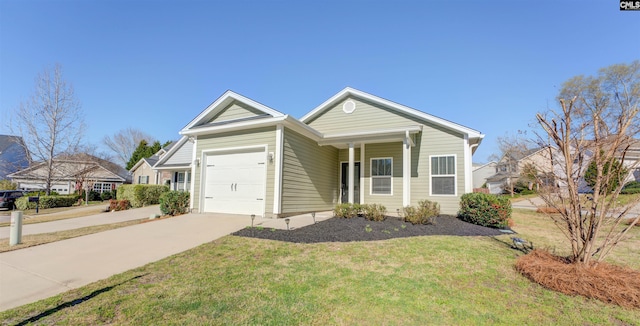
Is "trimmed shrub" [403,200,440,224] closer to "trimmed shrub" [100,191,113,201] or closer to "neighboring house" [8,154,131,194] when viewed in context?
"neighboring house" [8,154,131,194]

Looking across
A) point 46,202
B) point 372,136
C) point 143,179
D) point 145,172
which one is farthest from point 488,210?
point 143,179

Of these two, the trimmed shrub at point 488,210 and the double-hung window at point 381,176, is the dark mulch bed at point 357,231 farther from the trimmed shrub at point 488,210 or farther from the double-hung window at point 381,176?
the double-hung window at point 381,176

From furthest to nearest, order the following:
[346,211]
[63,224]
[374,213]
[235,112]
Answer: [235,112] < [63,224] < [346,211] < [374,213]

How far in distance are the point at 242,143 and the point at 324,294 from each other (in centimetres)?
728

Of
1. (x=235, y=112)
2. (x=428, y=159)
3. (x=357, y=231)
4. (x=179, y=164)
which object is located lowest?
(x=357, y=231)

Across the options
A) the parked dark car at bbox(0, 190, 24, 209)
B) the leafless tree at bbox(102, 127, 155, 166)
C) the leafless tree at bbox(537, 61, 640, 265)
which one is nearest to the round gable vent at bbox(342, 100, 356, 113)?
the leafless tree at bbox(537, 61, 640, 265)

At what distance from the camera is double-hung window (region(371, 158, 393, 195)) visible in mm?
11422

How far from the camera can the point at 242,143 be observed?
9.71m

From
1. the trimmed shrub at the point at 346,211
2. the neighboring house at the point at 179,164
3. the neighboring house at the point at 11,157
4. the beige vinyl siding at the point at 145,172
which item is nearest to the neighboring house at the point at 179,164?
the neighboring house at the point at 179,164

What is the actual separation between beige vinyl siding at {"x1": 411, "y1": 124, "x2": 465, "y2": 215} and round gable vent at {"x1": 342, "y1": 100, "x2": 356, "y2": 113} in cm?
309

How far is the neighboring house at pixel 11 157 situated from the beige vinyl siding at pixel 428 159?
31.6 meters

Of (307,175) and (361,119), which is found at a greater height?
(361,119)

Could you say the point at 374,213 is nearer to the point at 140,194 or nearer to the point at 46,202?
the point at 140,194

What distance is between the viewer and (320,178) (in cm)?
1139
